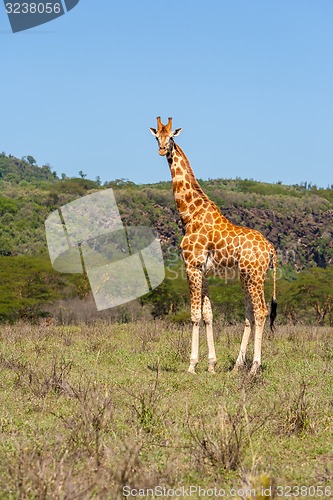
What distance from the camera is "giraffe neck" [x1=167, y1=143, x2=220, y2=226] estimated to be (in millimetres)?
9992

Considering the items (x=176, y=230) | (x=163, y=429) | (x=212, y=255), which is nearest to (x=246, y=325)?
(x=212, y=255)

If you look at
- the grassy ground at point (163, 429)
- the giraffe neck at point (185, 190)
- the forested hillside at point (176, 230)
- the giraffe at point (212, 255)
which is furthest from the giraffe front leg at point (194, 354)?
the forested hillside at point (176, 230)

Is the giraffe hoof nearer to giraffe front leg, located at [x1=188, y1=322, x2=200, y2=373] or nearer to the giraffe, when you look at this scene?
the giraffe

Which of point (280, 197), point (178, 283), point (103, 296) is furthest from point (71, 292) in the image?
point (280, 197)

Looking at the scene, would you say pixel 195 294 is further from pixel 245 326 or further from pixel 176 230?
pixel 176 230

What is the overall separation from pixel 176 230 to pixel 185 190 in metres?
61.8

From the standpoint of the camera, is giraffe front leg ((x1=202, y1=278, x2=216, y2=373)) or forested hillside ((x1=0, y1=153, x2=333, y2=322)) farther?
forested hillside ((x1=0, y1=153, x2=333, y2=322))

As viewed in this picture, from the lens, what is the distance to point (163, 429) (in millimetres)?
6277

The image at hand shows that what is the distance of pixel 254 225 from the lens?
76.2 meters

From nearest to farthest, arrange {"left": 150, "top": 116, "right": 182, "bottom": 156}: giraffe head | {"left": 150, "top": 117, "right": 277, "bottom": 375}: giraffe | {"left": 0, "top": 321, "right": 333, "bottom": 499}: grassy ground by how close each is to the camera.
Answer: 1. {"left": 0, "top": 321, "right": 333, "bottom": 499}: grassy ground
2. {"left": 150, "top": 117, "right": 277, "bottom": 375}: giraffe
3. {"left": 150, "top": 116, "right": 182, "bottom": 156}: giraffe head

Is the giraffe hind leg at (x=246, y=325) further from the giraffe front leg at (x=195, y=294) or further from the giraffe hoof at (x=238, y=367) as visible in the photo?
the giraffe front leg at (x=195, y=294)

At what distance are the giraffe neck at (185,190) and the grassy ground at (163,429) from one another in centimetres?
214

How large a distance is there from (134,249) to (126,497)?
155ft

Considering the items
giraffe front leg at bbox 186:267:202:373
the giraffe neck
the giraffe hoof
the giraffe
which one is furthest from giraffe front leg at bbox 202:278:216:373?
the giraffe neck
